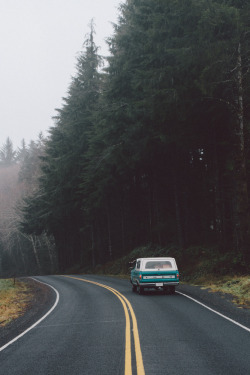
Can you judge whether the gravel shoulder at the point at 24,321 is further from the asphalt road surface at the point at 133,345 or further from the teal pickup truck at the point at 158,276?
Answer: the teal pickup truck at the point at 158,276

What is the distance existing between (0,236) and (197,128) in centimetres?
5853

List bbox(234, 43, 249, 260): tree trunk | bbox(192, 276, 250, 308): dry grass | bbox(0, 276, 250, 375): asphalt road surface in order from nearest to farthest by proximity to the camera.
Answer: bbox(0, 276, 250, 375): asphalt road surface
bbox(192, 276, 250, 308): dry grass
bbox(234, 43, 249, 260): tree trunk

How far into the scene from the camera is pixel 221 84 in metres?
21.0

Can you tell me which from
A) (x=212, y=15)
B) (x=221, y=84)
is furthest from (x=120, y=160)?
(x=212, y=15)

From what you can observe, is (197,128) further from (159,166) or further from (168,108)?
(159,166)

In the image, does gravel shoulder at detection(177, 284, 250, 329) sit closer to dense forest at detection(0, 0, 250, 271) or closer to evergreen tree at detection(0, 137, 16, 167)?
dense forest at detection(0, 0, 250, 271)

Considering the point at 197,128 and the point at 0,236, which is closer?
the point at 197,128

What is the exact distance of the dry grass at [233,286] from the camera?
629 inches

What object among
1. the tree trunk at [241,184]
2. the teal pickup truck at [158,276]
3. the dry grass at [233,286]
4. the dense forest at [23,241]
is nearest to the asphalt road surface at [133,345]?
the dry grass at [233,286]

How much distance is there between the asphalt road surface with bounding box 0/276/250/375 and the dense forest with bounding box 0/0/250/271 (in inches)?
393

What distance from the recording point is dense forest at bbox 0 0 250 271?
20203mm

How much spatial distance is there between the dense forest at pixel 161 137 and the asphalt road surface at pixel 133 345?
999 cm

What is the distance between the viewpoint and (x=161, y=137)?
22453 millimetres

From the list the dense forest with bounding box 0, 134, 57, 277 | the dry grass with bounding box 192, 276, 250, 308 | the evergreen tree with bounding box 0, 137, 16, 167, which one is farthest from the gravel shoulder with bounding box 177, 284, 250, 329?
the evergreen tree with bounding box 0, 137, 16, 167
